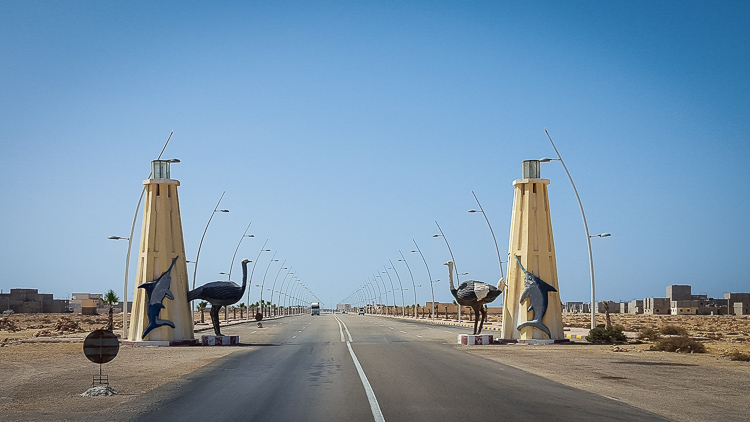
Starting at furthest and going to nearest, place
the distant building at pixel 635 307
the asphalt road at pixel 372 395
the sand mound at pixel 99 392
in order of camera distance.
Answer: the distant building at pixel 635 307, the sand mound at pixel 99 392, the asphalt road at pixel 372 395

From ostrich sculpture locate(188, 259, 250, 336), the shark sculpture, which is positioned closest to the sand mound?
the shark sculpture

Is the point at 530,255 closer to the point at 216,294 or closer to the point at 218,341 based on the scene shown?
the point at 216,294

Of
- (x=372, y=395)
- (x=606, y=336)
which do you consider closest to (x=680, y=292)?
(x=606, y=336)

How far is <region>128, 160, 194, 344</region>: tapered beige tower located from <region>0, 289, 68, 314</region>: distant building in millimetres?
106641

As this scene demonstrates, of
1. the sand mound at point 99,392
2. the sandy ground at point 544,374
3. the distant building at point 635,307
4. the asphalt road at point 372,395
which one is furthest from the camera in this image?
the distant building at point 635,307

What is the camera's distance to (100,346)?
16219 mm

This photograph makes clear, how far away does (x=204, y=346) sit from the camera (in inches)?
1371

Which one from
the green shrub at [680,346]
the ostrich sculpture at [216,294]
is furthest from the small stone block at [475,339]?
the ostrich sculpture at [216,294]

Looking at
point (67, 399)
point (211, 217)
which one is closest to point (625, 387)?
point (67, 399)

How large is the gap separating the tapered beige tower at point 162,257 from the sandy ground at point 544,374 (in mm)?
2109

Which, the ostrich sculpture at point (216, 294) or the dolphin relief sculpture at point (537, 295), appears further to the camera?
the ostrich sculpture at point (216, 294)

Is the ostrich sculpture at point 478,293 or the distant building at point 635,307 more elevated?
the ostrich sculpture at point 478,293

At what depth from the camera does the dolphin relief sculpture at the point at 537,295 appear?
3466 cm

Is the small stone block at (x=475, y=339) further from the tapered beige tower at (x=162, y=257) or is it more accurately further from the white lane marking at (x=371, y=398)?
the white lane marking at (x=371, y=398)
